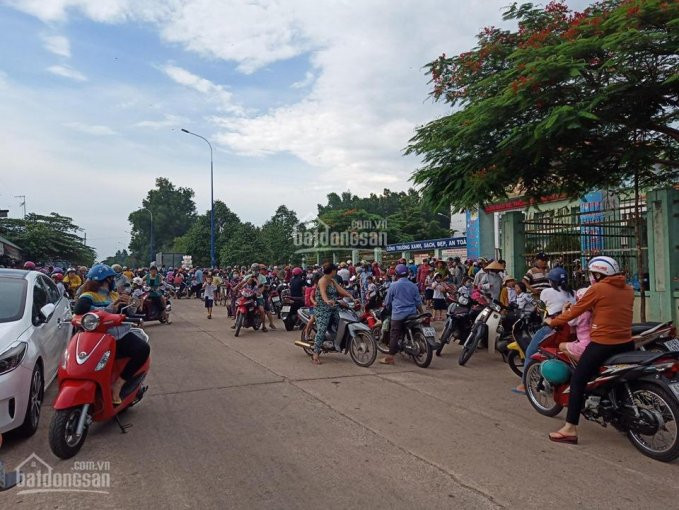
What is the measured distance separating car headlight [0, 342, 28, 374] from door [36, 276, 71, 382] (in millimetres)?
825

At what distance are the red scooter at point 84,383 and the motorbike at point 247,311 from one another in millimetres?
6969

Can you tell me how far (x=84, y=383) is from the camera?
4.41 metres

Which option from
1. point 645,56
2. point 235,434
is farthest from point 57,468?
point 645,56

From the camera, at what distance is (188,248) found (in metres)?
56.3

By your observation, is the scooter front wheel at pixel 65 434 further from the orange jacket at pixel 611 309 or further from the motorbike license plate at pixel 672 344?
the motorbike license plate at pixel 672 344

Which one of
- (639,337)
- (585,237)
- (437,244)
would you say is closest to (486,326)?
(639,337)

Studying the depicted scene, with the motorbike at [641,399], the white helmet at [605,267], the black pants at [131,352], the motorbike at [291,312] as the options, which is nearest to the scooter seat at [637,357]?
the motorbike at [641,399]

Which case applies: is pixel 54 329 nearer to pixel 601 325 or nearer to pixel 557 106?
pixel 601 325

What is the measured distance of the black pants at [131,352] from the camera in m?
5.06

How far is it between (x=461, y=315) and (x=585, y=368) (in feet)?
15.0

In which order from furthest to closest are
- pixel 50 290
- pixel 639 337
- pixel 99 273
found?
pixel 50 290, pixel 99 273, pixel 639 337

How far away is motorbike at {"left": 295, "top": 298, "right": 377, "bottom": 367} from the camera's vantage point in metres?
8.02

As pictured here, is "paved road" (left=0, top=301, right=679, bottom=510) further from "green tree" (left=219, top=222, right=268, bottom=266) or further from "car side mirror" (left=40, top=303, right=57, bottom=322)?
"green tree" (left=219, top=222, right=268, bottom=266)

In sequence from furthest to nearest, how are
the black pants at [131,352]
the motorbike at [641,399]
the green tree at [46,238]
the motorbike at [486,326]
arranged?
the green tree at [46,238] → the motorbike at [486,326] → the black pants at [131,352] → the motorbike at [641,399]
